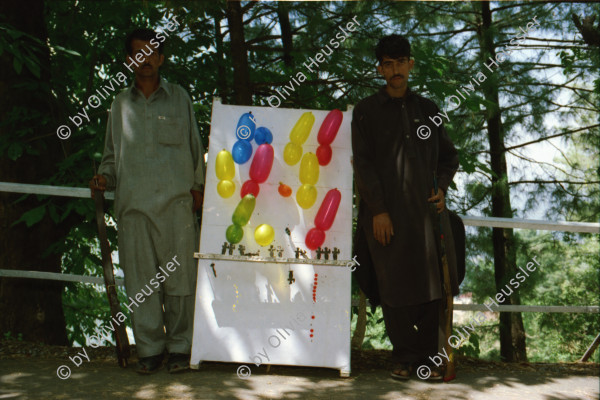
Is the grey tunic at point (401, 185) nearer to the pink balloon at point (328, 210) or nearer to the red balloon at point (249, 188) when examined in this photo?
the pink balloon at point (328, 210)

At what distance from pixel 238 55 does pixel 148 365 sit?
8.86 ft

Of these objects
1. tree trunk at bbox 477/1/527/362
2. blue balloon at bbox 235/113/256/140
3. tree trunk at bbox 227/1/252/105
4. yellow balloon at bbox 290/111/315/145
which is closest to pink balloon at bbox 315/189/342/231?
yellow balloon at bbox 290/111/315/145

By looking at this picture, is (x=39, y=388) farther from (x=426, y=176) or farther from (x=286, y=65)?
(x=286, y=65)

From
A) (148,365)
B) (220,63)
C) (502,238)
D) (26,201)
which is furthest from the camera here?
(502,238)

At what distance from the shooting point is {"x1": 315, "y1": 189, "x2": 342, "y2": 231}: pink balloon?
3664 millimetres

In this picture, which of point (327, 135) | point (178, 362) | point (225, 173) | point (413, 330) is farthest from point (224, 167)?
point (413, 330)

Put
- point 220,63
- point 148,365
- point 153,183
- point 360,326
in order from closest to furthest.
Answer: point 148,365 → point 153,183 → point 360,326 → point 220,63

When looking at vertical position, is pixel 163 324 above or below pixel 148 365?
above

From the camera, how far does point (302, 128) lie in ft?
12.5

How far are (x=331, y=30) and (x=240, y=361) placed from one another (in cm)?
344

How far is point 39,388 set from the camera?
10.7 ft

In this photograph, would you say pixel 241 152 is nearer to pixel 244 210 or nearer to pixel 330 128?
pixel 244 210

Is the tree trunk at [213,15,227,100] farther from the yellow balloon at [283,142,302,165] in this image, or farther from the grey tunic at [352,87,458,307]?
the grey tunic at [352,87,458,307]

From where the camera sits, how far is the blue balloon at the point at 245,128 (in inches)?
151
